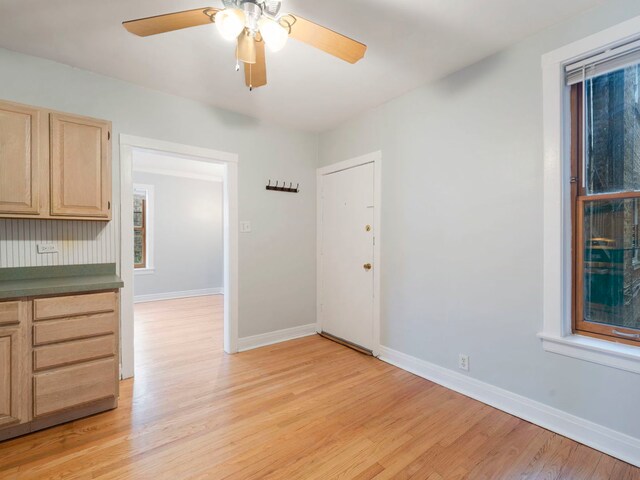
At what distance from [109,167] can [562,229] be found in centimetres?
309

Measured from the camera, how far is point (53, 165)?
212 cm

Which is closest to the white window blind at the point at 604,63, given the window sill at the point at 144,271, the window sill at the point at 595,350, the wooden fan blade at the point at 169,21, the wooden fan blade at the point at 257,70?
the window sill at the point at 595,350

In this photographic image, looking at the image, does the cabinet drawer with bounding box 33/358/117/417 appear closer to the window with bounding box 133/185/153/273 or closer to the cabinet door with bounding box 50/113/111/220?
the cabinet door with bounding box 50/113/111/220

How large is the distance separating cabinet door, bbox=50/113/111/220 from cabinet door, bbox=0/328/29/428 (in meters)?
0.84

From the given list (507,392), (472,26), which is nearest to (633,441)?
(507,392)

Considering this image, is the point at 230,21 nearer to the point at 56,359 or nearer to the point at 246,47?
the point at 246,47

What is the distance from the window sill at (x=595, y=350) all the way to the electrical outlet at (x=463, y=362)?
555 mm

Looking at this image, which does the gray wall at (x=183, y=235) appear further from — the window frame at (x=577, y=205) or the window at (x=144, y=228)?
the window frame at (x=577, y=205)

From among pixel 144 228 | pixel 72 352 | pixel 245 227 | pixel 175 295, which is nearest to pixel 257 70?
pixel 245 227

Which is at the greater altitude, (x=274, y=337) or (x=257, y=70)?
(x=257, y=70)

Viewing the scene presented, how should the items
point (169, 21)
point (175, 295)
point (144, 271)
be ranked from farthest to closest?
point (175, 295), point (144, 271), point (169, 21)

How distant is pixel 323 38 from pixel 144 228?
545cm

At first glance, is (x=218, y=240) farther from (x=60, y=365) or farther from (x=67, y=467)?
(x=67, y=467)

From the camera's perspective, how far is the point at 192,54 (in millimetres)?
2189
